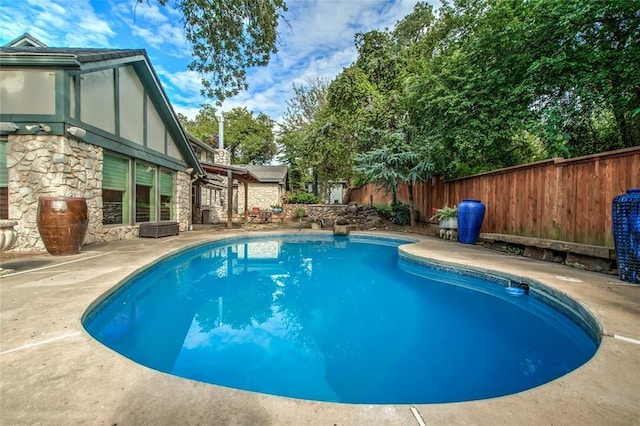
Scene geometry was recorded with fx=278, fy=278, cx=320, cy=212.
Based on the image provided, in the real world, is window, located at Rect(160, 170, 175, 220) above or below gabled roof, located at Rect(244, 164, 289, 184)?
below

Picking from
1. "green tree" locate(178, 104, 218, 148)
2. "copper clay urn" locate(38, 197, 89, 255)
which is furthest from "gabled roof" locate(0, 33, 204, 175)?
"green tree" locate(178, 104, 218, 148)

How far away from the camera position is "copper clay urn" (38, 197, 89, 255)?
5.04 metres

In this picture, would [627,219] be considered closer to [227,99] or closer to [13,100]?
[227,99]

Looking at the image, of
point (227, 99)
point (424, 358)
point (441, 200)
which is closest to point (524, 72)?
point (441, 200)

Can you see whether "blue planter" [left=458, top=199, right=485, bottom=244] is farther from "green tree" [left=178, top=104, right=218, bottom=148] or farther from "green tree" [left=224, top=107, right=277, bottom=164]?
"green tree" [left=178, top=104, right=218, bottom=148]

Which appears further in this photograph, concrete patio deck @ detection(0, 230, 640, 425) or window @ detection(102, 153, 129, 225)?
window @ detection(102, 153, 129, 225)

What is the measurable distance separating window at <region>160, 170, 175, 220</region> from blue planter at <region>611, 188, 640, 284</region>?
11.1 meters

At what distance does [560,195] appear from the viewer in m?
5.37

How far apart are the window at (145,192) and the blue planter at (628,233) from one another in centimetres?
1047

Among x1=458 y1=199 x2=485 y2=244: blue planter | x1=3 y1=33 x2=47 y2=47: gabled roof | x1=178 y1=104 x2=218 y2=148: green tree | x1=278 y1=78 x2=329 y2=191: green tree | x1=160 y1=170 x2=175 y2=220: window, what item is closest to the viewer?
x1=458 y1=199 x2=485 y2=244: blue planter

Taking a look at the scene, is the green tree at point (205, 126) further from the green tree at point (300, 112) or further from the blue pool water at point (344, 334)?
the blue pool water at point (344, 334)

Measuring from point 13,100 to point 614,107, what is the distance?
41.5 feet

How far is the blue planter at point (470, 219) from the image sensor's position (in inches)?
295

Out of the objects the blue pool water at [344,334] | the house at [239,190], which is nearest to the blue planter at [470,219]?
the blue pool water at [344,334]
